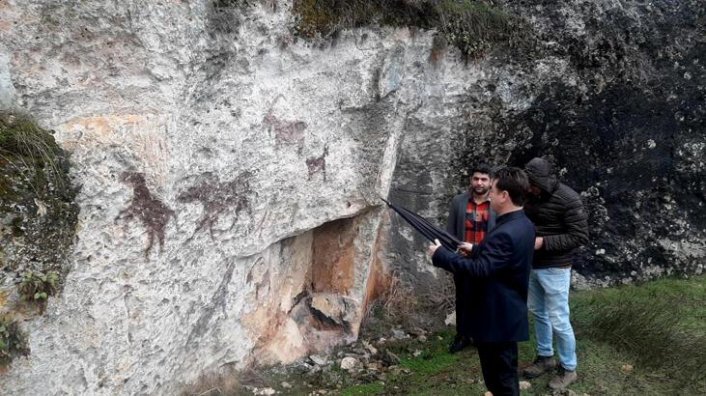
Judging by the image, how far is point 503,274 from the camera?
353cm

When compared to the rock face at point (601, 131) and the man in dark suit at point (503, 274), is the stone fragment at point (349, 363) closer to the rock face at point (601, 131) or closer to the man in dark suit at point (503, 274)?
the rock face at point (601, 131)

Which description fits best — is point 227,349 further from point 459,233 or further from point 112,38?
point 112,38

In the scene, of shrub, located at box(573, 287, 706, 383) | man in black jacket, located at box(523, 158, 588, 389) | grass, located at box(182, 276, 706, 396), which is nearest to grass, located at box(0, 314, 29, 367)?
grass, located at box(182, 276, 706, 396)

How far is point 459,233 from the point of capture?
193 inches

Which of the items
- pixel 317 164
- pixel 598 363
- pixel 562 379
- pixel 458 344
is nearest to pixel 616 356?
pixel 598 363

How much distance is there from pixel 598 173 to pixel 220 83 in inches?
163

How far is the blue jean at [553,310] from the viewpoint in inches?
171

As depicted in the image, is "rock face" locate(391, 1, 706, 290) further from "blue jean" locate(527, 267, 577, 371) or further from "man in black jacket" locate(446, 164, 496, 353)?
"blue jean" locate(527, 267, 577, 371)

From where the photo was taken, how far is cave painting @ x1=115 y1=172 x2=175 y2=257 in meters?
3.36

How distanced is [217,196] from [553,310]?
8.36 feet

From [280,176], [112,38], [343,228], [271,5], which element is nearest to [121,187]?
[112,38]

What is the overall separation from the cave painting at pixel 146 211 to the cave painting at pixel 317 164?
126 centimetres

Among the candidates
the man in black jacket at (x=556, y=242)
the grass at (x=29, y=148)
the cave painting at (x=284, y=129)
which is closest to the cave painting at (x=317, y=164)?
the cave painting at (x=284, y=129)

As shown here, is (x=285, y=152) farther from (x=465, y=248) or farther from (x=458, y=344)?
(x=458, y=344)
